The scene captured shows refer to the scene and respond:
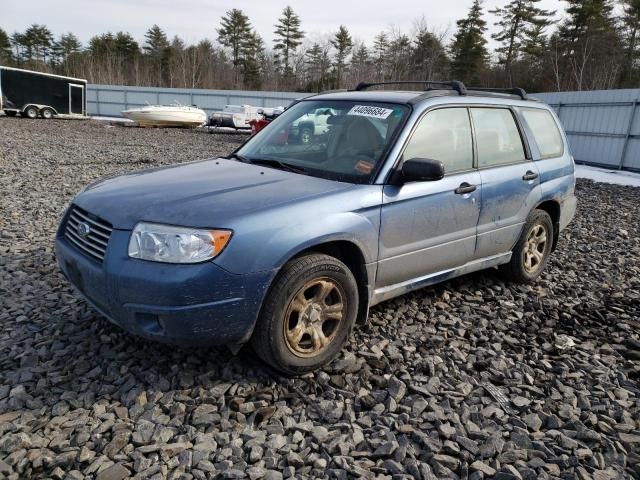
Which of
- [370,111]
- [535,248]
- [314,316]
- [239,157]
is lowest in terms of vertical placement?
[314,316]

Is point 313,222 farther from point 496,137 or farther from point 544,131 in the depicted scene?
A: point 544,131

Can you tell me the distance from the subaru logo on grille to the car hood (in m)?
0.10

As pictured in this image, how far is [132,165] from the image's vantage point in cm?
1223

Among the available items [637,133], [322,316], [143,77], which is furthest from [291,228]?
[143,77]

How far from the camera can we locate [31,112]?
2808cm

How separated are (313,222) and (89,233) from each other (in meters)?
1.36

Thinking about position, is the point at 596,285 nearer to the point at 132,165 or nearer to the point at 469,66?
the point at 132,165

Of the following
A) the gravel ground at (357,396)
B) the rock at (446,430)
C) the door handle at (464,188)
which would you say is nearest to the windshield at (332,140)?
the door handle at (464,188)

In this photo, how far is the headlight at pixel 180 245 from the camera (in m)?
2.63

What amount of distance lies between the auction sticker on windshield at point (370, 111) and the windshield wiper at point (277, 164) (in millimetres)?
682

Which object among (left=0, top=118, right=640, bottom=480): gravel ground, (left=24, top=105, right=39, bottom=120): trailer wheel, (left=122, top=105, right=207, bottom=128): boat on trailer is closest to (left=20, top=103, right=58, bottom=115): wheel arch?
(left=24, top=105, right=39, bottom=120): trailer wheel

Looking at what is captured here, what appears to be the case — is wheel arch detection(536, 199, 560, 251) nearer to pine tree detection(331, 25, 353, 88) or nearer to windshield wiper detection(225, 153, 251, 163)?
windshield wiper detection(225, 153, 251, 163)

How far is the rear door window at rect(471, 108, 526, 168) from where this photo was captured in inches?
163

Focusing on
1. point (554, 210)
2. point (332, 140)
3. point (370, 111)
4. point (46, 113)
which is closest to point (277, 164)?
point (332, 140)
